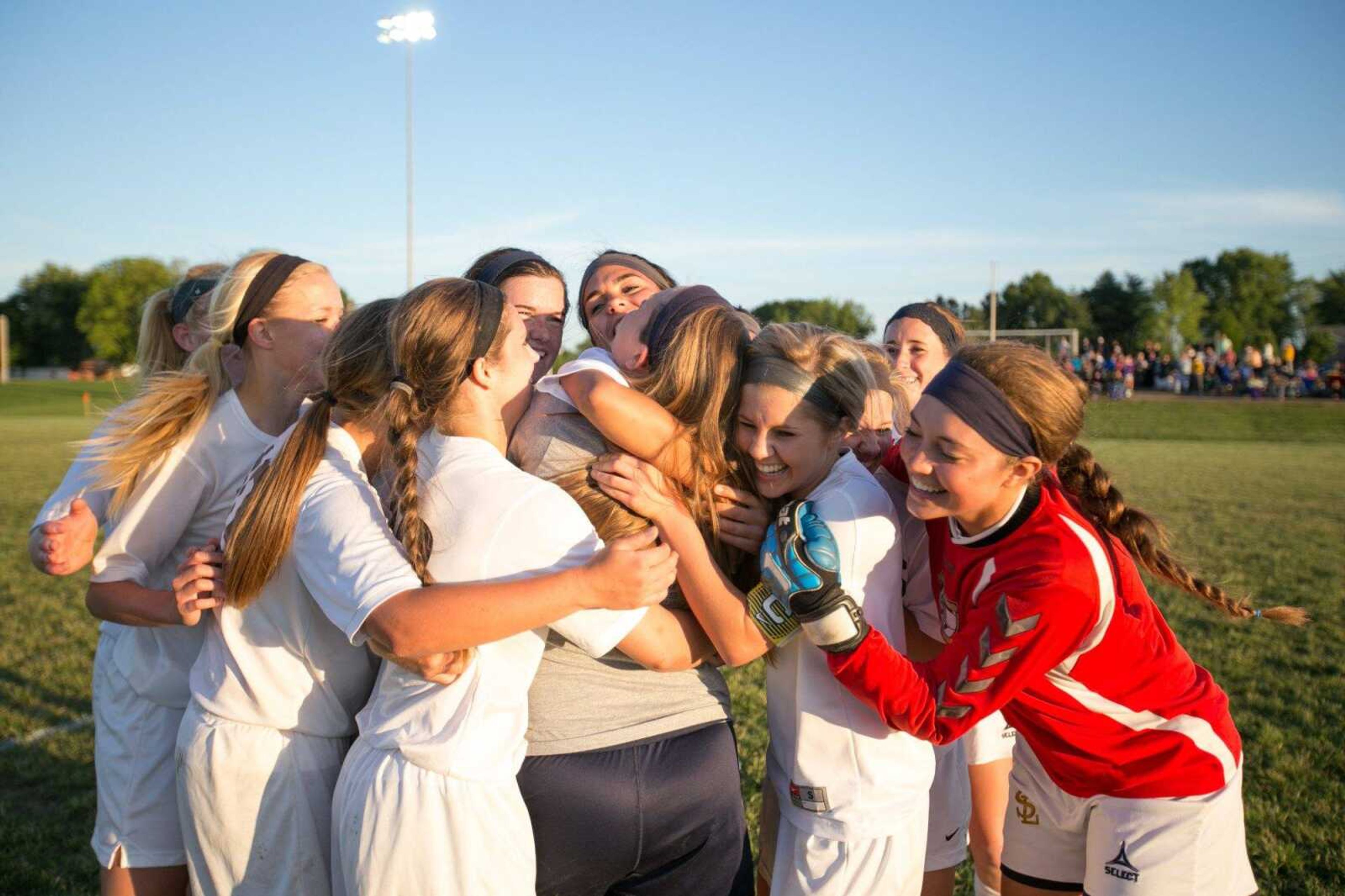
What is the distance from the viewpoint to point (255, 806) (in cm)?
238

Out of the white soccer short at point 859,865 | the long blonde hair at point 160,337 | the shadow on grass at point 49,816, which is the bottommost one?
the shadow on grass at point 49,816

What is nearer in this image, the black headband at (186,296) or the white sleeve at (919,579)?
the white sleeve at (919,579)

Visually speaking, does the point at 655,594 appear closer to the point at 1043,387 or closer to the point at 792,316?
the point at 1043,387

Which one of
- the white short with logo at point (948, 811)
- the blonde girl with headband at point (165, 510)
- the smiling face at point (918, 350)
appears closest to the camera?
the blonde girl with headband at point (165, 510)

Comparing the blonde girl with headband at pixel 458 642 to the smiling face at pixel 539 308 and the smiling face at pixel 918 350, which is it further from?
the smiling face at pixel 918 350

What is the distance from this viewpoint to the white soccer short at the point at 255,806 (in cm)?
238

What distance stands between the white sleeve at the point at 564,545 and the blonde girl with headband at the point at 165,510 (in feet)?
3.88

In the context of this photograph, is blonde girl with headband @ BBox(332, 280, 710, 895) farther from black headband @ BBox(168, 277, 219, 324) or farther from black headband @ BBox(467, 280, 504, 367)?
black headband @ BBox(168, 277, 219, 324)

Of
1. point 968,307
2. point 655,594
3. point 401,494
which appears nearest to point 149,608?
point 401,494

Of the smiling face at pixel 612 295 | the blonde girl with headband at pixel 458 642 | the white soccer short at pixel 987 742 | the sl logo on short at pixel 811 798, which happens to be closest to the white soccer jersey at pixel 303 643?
the blonde girl with headband at pixel 458 642

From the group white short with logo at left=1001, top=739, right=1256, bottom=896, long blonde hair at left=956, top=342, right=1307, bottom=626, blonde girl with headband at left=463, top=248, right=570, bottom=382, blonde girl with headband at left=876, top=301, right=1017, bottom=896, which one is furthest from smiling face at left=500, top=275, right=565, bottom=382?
white short with logo at left=1001, top=739, right=1256, bottom=896

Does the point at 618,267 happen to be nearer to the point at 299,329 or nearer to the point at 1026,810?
the point at 299,329

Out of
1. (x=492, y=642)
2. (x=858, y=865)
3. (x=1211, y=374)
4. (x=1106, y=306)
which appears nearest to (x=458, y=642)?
(x=492, y=642)

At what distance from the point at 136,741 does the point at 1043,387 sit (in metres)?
2.83
